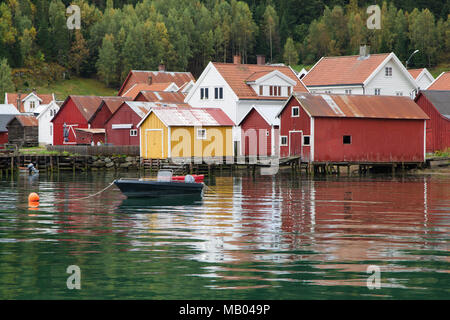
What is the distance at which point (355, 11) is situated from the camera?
19562 cm

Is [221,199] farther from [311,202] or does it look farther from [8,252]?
[8,252]

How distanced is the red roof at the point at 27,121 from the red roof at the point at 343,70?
124 feet

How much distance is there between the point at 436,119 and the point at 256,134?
56.4 feet

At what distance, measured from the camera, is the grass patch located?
508 ft

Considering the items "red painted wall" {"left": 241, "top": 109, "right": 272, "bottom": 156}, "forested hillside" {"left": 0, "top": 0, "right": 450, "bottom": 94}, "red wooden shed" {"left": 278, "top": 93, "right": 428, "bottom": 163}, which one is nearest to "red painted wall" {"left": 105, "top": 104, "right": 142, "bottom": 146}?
"red painted wall" {"left": 241, "top": 109, "right": 272, "bottom": 156}

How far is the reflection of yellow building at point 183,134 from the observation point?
68.1 metres

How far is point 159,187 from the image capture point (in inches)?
1549

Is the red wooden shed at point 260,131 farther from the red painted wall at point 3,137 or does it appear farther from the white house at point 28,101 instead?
the white house at point 28,101

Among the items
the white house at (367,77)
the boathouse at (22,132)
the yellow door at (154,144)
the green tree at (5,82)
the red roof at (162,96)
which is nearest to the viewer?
the yellow door at (154,144)

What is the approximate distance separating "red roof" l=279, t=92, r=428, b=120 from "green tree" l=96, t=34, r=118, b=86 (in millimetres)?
103165

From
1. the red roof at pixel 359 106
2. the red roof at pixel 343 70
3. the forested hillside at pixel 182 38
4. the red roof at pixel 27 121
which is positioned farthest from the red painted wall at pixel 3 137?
the forested hillside at pixel 182 38

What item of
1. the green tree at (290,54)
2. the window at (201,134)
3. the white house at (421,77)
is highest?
the green tree at (290,54)


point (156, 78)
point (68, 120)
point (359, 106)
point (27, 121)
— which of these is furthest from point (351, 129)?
point (156, 78)

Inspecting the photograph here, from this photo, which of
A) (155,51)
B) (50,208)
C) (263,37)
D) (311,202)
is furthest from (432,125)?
(263,37)
